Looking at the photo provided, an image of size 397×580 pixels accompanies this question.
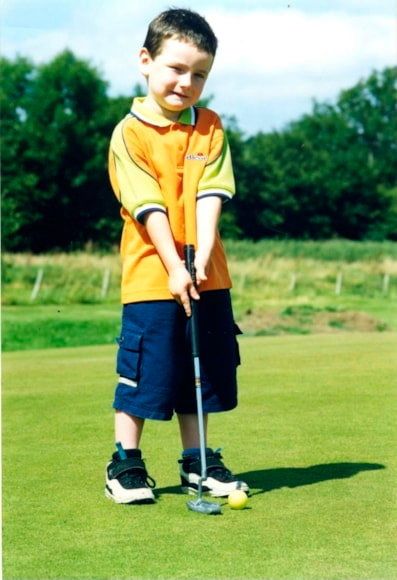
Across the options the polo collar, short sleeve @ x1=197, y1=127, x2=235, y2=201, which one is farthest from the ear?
short sleeve @ x1=197, y1=127, x2=235, y2=201

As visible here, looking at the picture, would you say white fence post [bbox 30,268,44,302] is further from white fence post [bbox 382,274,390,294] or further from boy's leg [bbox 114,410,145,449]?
boy's leg [bbox 114,410,145,449]

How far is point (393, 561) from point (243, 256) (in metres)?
26.1

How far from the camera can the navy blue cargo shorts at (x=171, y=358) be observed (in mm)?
4227

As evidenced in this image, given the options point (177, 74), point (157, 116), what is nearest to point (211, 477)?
point (157, 116)

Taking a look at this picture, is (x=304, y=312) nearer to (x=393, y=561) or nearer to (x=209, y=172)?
(x=209, y=172)

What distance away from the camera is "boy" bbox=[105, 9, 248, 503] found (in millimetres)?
4199

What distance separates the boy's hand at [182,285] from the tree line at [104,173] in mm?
22429

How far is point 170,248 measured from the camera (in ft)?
13.6

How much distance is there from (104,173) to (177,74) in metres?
29.8

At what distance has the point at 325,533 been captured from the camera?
3.44 meters

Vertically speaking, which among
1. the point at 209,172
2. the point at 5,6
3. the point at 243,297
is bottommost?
the point at 243,297

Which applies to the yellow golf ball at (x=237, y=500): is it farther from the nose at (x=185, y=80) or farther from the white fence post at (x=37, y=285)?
the white fence post at (x=37, y=285)

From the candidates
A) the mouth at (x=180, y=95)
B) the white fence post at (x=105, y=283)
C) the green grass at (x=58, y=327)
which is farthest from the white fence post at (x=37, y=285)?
the mouth at (x=180, y=95)

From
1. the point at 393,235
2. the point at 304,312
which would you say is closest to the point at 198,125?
the point at 304,312
